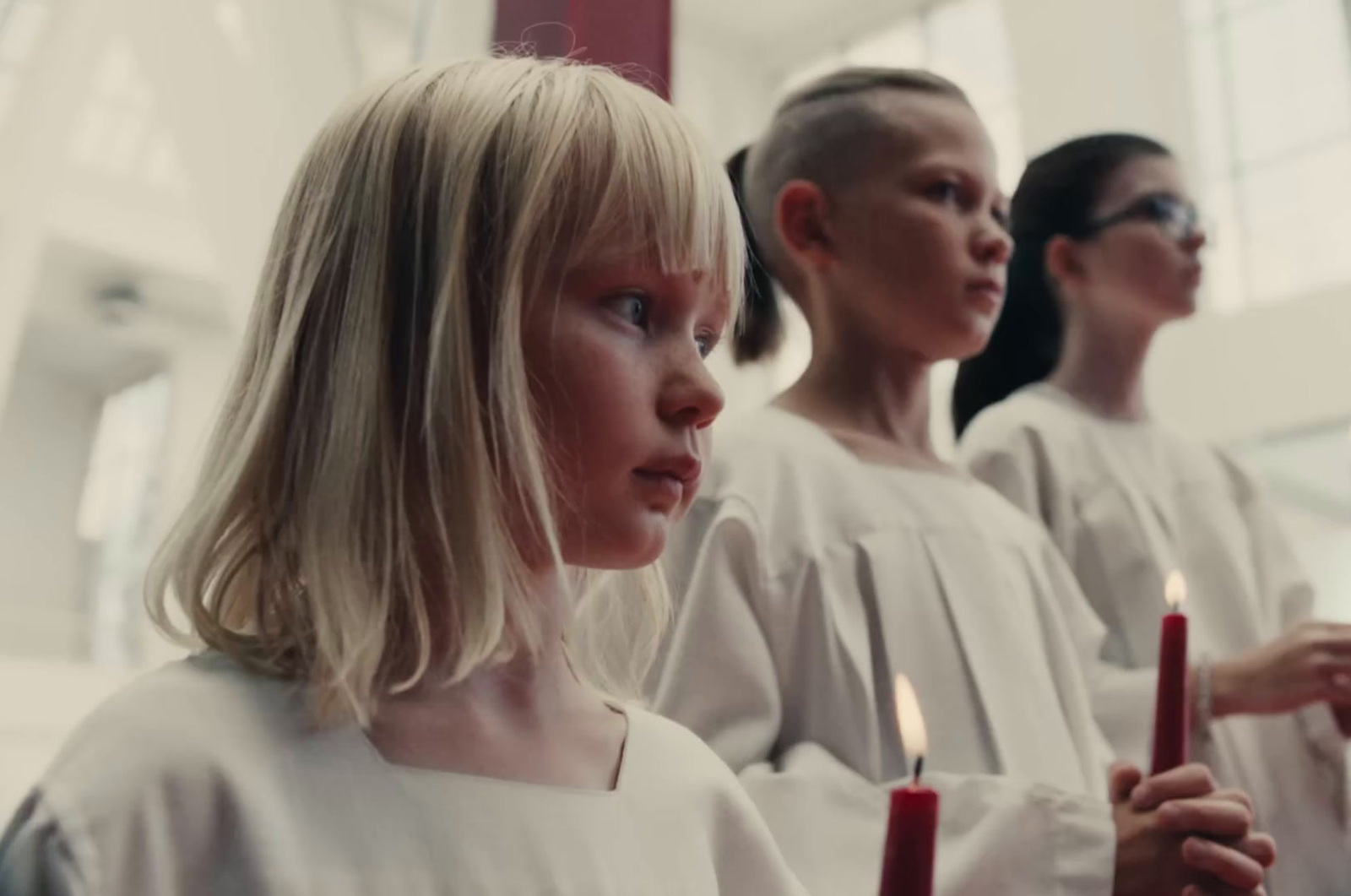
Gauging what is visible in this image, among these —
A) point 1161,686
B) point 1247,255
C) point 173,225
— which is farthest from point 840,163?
point 1247,255

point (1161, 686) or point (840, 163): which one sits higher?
point (840, 163)

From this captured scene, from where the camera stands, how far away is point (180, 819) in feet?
2.63

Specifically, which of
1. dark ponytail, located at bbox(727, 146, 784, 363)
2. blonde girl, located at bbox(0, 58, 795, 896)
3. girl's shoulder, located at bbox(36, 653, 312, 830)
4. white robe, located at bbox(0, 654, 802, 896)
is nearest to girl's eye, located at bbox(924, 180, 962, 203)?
dark ponytail, located at bbox(727, 146, 784, 363)

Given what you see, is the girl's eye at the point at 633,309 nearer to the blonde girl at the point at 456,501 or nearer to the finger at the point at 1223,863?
the blonde girl at the point at 456,501

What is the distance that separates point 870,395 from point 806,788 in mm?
528

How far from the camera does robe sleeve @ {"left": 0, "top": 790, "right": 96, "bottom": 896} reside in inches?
29.4

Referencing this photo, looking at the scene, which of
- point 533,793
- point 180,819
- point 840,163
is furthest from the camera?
point 840,163

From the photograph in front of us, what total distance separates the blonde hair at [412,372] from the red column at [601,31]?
69cm

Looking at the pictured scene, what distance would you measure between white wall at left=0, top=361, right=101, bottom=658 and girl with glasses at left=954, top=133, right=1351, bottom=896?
4.15ft

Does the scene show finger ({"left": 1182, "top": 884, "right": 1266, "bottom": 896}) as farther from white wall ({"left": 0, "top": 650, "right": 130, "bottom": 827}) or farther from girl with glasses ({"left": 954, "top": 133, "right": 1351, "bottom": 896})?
white wall ({"left": 0, "top": 650, "right": 130, "bottom": 827})

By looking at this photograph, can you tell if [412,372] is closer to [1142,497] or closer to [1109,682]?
[1109,682]

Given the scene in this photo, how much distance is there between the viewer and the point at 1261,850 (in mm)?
1195

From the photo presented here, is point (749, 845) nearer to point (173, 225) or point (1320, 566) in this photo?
point (173, 225)

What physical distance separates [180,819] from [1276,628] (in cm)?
168
